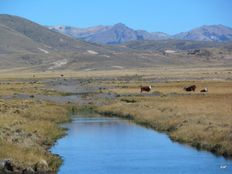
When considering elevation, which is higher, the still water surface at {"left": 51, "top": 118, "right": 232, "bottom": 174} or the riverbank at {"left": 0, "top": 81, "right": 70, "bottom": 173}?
the riverbank at {"left": 0, "top": 81, "right": 70, "bottom": 173}

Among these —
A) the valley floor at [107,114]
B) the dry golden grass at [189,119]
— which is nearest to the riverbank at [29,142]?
the valley floor at [107,114]

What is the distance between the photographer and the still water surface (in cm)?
3159

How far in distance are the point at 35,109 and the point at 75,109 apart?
848cm

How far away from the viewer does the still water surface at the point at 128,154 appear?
3159 centimetres

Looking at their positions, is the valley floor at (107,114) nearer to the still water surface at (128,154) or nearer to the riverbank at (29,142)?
the riverbank at (29,142)

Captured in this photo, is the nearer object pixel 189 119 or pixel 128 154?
pixel 128 154

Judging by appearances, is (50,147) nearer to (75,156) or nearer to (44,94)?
(75,156)

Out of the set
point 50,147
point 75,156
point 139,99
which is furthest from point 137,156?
point 139,99

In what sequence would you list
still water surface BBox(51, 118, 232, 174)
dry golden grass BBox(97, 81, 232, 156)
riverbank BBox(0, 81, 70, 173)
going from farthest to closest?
dry golden grass BBox(97, 81, 232, 156)
still water surface BBox(51, 118, 232, 174)
riverbank BBox(0, 81, 70, 173)

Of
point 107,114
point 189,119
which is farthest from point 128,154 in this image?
point 107,114

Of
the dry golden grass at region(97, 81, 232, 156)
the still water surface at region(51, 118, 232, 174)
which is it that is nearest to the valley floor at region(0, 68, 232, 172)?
the dry golden grass at region(97, 81, 232, 156)

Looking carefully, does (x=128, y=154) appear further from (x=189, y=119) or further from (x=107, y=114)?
(x=107, y=114)

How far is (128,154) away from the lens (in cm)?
3681

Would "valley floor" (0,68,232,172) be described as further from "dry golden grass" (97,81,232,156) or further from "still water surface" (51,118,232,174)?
"still water surface" (51,118,232,174)
